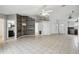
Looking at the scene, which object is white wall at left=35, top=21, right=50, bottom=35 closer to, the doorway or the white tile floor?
the doorway

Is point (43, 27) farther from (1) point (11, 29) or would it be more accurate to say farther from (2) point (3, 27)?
(2) point (3, 27)

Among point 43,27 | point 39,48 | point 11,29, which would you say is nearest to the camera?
point 39,48

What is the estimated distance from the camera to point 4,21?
10.4 metres

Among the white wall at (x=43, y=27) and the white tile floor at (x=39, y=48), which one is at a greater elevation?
the white wall at (x=43, y=27)

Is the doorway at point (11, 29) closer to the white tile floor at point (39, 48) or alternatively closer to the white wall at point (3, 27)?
the white wall at point (3, 27)

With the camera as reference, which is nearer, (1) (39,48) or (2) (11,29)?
(1) (39,48)

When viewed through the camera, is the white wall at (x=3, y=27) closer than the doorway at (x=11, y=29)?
Yes

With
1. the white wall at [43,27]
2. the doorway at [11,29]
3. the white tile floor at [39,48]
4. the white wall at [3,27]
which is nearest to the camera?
the white tile floor at [39,48]

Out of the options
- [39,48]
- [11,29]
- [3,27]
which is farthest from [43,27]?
[39,48]

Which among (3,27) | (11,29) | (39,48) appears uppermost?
(3,27)

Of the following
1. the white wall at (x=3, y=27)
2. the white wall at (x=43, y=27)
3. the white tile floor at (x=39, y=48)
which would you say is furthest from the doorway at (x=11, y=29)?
the white wall at (x=43, y=27)

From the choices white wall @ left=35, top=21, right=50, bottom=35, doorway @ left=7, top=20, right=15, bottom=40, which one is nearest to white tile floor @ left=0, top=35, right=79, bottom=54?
doorway @ left=7, top=20, right=15, bottom=40

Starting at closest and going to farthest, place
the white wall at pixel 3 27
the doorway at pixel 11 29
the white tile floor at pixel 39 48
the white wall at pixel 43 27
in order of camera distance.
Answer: the white tile floor at pixel 39 48, the white wall at pixel 3 27, the doorway at pixel 11 29, the white wall at pixel 43 27
